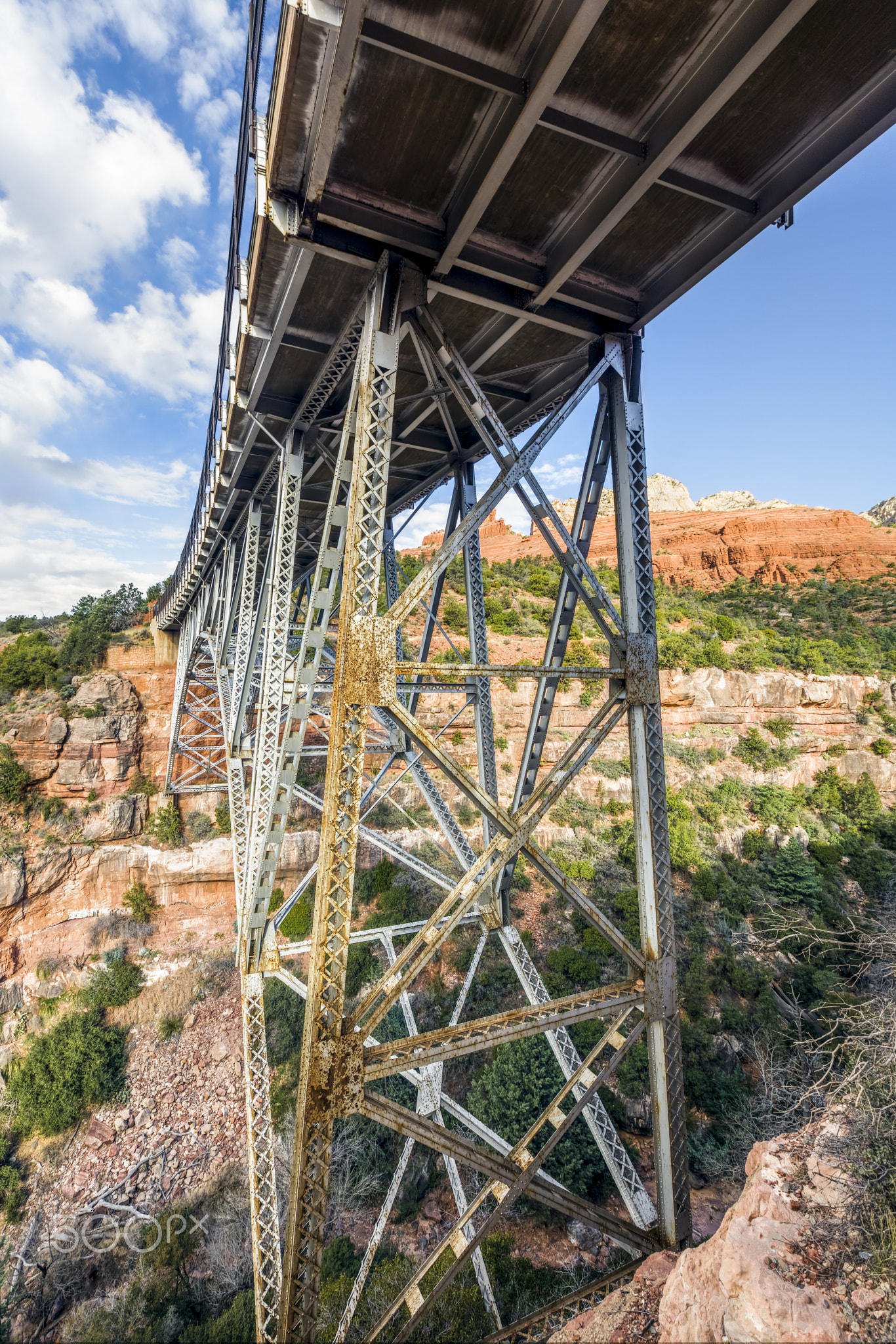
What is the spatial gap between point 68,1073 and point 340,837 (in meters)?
15.7

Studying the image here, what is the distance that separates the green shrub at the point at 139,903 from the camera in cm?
1678

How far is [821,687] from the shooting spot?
→ 23016 mm

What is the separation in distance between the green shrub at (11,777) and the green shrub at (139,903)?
4.25m

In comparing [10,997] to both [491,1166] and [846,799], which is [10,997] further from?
[846,799]

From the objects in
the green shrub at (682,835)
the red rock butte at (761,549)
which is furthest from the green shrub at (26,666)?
the red rock butte at (761,549)

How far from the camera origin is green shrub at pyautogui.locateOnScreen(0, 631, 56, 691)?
1878 cm

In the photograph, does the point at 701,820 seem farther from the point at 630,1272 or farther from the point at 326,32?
the point at 326,32

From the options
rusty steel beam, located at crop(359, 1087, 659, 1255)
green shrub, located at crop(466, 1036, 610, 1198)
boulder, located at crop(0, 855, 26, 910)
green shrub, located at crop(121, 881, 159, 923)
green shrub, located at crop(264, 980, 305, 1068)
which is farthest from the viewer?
green shrub, located at crop(121, 881, 159, 923)

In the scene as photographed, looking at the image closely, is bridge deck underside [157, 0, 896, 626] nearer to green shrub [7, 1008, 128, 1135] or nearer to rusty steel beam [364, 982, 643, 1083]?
rusty steel beam [364, 982, 643, 1083]

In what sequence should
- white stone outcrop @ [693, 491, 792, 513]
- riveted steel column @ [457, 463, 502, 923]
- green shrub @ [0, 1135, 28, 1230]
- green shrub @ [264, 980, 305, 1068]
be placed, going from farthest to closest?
white stone outcrop @ [693, 491, 792, 513], green shrub @ [264, 980, 305, 1068], green shrub @ [0, 1135, 28, 1230], riveted steel column @ [457, 463, 502, 923]

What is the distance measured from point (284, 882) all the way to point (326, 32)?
18919mm

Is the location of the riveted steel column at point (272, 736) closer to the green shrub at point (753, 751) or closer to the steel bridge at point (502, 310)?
the steel bridge at point (502, 310)

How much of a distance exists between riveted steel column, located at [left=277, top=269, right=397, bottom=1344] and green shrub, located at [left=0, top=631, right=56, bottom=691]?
20.5 metres

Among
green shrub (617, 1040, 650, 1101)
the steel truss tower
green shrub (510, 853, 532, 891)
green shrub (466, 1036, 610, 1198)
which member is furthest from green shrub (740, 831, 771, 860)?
the steel truss tower
